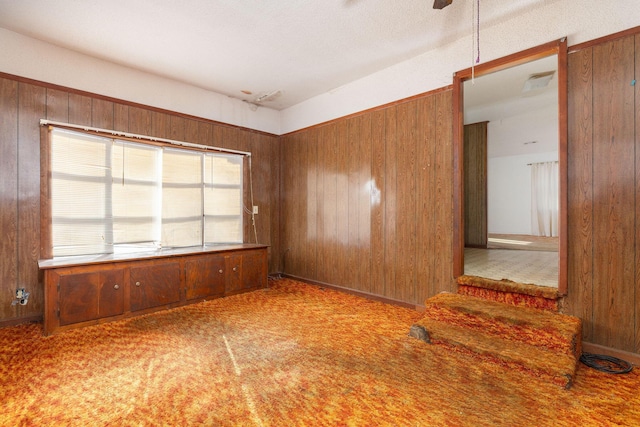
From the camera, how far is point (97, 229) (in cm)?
361

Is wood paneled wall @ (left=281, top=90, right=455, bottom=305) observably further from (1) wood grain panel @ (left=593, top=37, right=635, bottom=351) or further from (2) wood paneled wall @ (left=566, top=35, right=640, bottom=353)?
(1) wood grain panel @ (left=593, top=37, right=635, bottom=351)

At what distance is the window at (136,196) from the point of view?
3404 mm

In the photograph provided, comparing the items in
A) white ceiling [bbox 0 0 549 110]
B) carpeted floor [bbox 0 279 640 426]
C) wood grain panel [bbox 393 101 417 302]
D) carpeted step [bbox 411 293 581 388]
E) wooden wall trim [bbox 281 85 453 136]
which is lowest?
carpeted floor [bbox 0 279 640 426]

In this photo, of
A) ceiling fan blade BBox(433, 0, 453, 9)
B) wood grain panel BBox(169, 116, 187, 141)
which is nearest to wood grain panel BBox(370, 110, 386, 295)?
ceiling fan blade BBox(433, 0, 453, 9)

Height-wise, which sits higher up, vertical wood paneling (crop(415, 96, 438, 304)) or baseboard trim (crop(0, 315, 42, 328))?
vertical wood paneling (crop(415, 96, 438, 304))

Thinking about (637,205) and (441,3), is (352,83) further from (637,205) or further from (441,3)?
(637,205)

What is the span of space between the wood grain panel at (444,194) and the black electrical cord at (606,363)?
117 cm

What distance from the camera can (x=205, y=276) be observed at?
13.1ft

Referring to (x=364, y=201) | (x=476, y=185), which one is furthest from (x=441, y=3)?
(x=476, y=185)

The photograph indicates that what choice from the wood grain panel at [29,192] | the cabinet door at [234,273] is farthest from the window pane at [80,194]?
the cabinet door at [234,273]

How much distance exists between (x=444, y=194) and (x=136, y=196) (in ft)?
12.4

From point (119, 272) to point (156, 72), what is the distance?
2.60 meters

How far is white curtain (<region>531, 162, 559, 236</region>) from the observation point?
8.45 meters

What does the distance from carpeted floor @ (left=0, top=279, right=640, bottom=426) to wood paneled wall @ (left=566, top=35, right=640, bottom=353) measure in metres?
0.49
